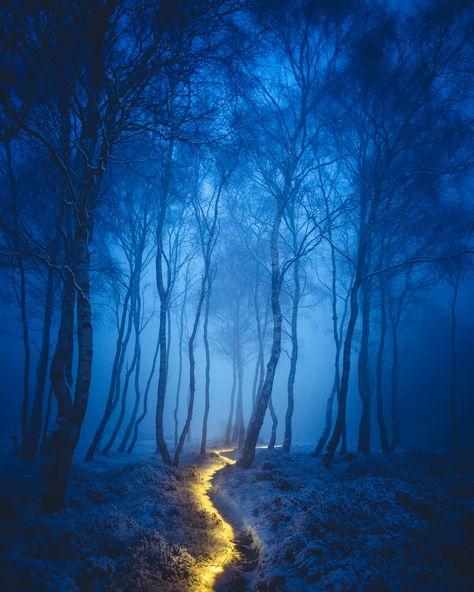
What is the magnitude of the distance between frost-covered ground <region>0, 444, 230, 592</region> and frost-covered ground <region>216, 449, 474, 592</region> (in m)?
1.22

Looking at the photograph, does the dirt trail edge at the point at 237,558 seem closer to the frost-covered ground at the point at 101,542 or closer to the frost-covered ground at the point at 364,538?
the frost-covered ground at the point at 364,538

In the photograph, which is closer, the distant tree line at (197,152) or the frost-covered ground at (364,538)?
the frost-covered ground at (364,538)

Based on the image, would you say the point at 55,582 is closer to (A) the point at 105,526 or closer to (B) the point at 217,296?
(A) the point at 105,526

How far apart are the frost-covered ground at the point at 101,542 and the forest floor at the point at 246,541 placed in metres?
0.02

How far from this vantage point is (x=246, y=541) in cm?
550

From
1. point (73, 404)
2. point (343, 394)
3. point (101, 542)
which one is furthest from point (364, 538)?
point (343, 394)

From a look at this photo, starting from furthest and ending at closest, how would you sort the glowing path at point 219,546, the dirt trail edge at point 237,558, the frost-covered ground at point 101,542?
the glowing path at point 219,546, the dirt trail edge at point 237,558, the frost-covered ground at point 101,542

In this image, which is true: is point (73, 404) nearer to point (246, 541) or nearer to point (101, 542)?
point (101, 542)

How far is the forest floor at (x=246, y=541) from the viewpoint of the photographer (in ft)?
10.5

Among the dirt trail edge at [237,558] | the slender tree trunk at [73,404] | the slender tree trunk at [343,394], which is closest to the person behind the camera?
the dirt trail edge at [237,558]

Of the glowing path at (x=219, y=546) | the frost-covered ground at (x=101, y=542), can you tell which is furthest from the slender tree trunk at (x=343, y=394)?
the frost-covered ground at (x=101, y=542)

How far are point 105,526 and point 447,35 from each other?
1595 centimetres

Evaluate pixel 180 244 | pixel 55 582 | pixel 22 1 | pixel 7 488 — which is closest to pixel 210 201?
pixel 180 244

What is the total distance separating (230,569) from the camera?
14.6ft
